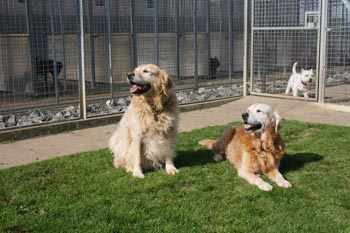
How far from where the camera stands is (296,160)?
5996mm

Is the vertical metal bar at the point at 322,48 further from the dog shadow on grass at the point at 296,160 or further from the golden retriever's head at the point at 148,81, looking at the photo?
the golden retriever's head at the point at 148,81

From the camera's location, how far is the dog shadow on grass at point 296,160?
5.68 metres

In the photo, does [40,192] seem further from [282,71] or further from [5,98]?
[282,71]

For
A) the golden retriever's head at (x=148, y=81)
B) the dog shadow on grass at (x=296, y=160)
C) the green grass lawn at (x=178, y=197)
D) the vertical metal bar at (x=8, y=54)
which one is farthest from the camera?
the vertical metal bar at (x=8, y=54)

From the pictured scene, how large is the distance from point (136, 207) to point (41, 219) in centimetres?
90

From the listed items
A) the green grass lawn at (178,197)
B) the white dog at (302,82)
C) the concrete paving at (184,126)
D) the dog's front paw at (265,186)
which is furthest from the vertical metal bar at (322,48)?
the dog's front paw at (265,186)

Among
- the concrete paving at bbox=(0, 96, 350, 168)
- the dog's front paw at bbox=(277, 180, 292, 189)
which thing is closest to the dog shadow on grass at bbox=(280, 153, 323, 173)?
the dog's front paw at bbox=(277, 180, 292, 189)

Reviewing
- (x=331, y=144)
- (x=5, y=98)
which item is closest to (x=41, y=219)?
(x=331, y=144)

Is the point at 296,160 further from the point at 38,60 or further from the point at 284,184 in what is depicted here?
the point at 38,60

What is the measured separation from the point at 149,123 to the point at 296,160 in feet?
6.68

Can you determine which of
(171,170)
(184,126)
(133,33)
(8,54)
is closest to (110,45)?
(133,33)

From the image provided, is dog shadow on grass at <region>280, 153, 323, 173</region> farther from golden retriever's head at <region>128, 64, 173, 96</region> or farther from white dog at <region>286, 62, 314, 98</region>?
white dog at <region>286, 62, 314, 98</region>

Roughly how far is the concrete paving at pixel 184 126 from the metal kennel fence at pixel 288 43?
1.90 feet

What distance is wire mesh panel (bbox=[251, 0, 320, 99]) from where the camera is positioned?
11.3 m
